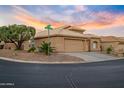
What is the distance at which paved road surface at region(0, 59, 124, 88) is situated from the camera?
5.89 metres

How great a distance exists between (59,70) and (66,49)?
2.17 m

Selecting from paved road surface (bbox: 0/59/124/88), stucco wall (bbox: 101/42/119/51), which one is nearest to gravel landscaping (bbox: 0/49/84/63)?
paved road surface (bbox: 0/59/124/88)

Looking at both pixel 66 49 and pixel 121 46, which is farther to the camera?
pixel 66 49

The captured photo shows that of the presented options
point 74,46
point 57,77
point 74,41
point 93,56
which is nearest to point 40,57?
point 57,77

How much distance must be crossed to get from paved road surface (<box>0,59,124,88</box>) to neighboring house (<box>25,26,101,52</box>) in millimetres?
1532

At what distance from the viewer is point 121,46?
846cm

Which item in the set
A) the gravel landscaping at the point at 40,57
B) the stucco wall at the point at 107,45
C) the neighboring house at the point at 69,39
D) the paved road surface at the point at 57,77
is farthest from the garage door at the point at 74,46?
the paved road surface at the point at 57,77

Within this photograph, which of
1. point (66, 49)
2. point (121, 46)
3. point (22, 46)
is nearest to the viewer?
point (121, 46)

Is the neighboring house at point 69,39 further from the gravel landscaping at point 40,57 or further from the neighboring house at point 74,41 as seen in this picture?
the gravel landscaping at point 40,57

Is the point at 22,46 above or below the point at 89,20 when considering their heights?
below

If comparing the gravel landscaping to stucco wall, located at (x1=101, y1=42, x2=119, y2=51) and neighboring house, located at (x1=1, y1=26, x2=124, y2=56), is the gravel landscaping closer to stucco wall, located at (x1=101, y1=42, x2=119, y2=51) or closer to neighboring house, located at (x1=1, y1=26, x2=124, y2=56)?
neighboring house, located at (x1=1, y1=26, x2=124, y2=56)
